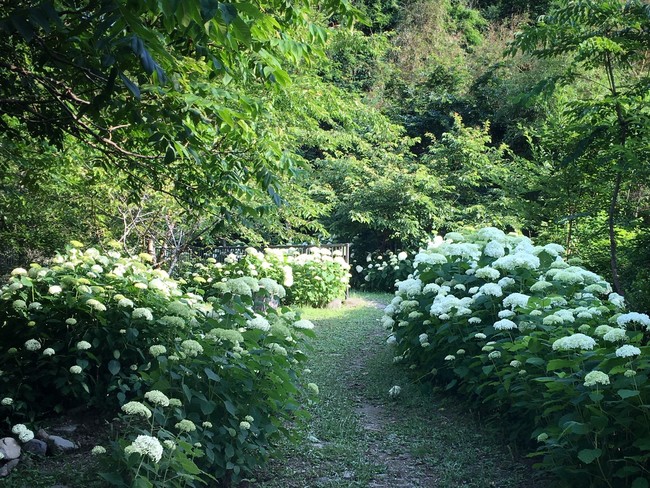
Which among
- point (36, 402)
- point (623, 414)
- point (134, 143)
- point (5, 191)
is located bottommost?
point (36, 402)

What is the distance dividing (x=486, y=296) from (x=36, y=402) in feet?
11.7

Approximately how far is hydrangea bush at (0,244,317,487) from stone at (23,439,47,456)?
0.35 metres

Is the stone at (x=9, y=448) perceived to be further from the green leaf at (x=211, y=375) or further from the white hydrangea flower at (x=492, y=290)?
the white hydrangea flower at (x=492, y=290)

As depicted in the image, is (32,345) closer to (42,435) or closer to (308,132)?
(42,435)

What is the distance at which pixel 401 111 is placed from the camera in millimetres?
20500

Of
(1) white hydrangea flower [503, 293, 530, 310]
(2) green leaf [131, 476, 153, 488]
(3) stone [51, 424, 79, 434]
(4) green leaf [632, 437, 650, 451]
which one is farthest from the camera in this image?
(1) white hydrangea flower [503, 293, 530, 310]

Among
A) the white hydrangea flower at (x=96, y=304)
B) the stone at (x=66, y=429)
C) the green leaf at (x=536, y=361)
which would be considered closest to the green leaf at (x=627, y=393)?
the green leaf at (x=536, y=361)

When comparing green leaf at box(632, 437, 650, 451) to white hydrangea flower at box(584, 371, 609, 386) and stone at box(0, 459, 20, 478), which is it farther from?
stone at box(0, 459, 20, 478)

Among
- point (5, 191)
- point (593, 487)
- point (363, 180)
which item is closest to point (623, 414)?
point (593, 487)

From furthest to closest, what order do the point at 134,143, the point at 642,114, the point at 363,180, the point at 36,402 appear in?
the point at 363,180, the point at 642,114, the point at 134,143, the point at 36,402

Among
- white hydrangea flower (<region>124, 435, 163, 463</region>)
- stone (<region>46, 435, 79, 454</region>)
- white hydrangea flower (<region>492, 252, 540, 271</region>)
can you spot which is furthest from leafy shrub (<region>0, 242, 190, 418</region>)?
white hydrangea flower (<region>492, 252, 540, 271</region>)

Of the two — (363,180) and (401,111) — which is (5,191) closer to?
(363,180)

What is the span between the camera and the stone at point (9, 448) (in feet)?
11.6

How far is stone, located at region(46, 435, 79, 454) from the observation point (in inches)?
150
